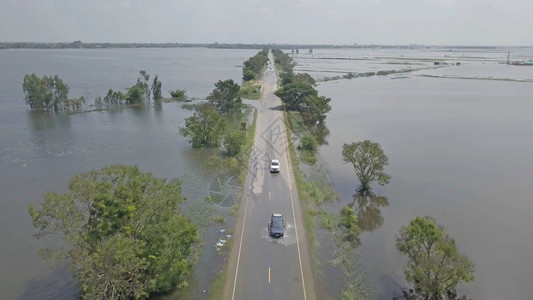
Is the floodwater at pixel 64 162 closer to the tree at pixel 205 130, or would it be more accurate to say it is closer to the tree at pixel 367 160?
the tree at pixel 205 130

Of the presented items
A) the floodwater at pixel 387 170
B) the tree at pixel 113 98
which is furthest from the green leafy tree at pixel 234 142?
the tree at pixel 113 98

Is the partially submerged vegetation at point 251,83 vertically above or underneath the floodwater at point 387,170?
above

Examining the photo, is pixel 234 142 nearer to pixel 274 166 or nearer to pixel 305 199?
pixel 274 166

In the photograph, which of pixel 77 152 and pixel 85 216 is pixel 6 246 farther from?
pixel 77 152

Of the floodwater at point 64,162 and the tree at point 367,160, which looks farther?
the tree at point 367,160

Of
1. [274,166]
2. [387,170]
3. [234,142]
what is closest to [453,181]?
[387,170]

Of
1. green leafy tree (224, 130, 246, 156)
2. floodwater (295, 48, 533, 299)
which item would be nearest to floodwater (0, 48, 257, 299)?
green leafy tree (224, 130, 246, 156)
